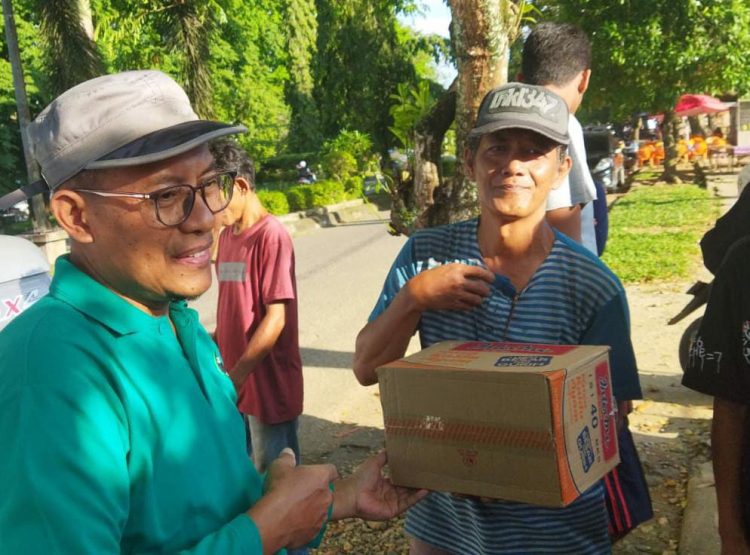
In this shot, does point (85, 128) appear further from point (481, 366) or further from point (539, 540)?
point (539, 540)

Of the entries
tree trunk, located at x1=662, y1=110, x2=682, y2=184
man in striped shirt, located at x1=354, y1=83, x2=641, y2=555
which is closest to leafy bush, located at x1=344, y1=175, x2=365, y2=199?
tree trunk, located at x1=662, y1=110, x2=682, y2=184

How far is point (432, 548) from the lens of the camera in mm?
2229

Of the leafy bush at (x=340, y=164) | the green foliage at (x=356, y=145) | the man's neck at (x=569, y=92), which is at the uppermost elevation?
the green foliage at (x=356, y=145)

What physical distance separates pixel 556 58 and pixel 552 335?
5.36ft

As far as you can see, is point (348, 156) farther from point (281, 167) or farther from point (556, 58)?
point (556, 58)

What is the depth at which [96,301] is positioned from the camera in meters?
1.35

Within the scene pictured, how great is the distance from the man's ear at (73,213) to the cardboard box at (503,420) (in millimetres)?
761

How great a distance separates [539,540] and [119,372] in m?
1.27

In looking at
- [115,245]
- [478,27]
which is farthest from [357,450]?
[115,245]

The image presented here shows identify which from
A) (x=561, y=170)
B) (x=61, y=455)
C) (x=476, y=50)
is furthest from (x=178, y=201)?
(x=476, y=50)

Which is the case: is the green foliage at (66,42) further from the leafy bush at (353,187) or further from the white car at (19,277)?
the white car at (19,277)

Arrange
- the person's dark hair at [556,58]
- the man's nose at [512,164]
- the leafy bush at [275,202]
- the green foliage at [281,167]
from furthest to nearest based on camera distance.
A: the green foliage at [281,167]
the leafy bush at [275,202]
the person's dark hair at [556,58]
the man's nose at [512,164]

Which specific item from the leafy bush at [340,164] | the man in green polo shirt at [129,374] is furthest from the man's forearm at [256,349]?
the leafy bush at [340,164]

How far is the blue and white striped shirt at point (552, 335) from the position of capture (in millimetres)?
2016
